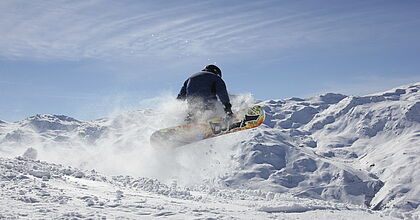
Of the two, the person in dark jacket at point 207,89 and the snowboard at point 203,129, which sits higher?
the person in dark jacket at point 207,89

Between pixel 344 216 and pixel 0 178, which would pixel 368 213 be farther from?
pixel 0 178

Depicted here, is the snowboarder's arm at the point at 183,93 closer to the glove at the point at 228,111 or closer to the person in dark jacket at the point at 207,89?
the person in dark jacket at the point at 207,89

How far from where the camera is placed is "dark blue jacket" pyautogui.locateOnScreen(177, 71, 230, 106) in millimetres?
17578

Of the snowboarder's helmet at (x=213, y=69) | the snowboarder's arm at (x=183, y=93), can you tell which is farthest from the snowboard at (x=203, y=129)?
the snowboarder's helmet at (x=213, y=69)

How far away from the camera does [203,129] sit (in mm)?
20656

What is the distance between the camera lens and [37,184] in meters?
10.9

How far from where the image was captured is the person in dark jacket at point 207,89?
1759 centimetres

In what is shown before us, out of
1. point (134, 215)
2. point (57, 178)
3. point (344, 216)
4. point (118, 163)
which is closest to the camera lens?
point (134, 215)

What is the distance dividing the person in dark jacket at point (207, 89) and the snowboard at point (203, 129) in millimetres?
2005

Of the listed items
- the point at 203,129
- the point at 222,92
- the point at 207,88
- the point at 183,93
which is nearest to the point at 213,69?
the point at 207,88

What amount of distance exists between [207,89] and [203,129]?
358 centimetres

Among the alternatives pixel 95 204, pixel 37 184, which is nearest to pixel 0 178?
pixel 37 184

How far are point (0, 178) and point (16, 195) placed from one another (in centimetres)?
197

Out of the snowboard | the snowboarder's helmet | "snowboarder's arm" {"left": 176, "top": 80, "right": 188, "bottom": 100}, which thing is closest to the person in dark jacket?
the snowboarder's helmet
